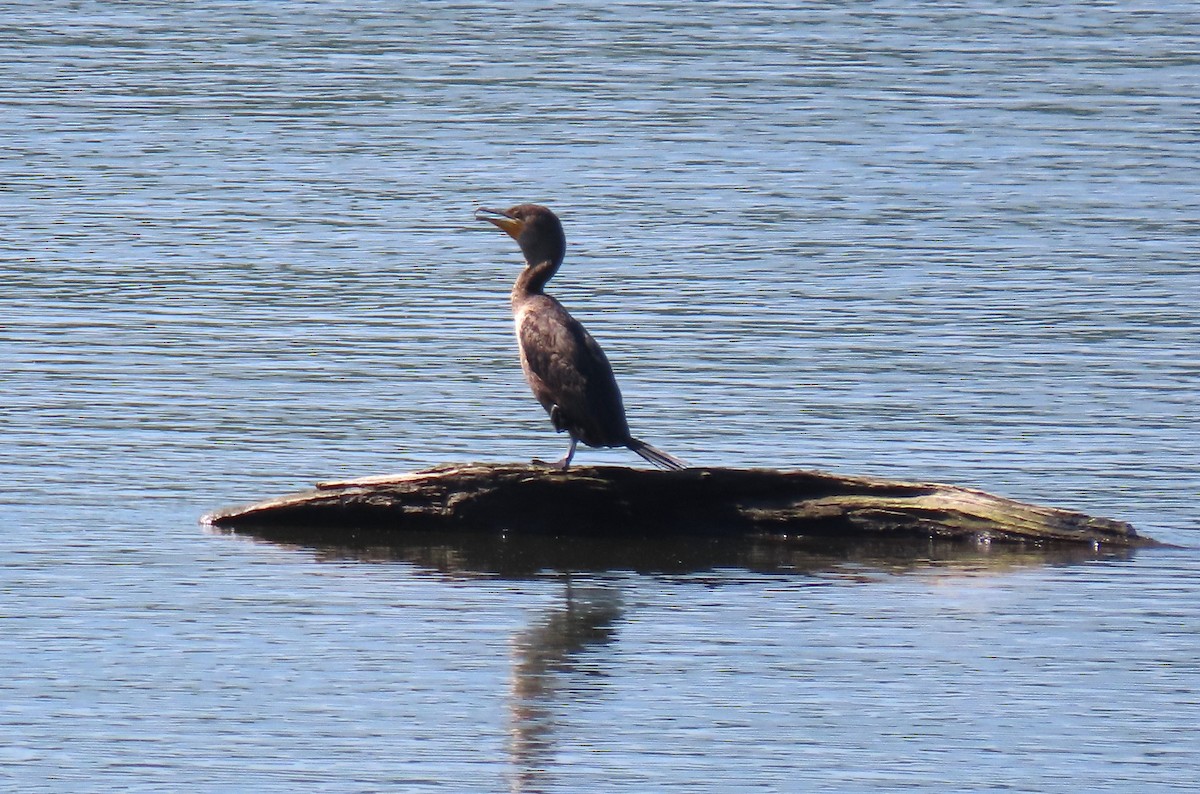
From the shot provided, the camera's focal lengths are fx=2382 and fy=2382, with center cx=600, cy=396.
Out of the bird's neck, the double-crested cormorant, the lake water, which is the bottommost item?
the lake water

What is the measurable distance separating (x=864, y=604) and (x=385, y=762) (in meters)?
2.70

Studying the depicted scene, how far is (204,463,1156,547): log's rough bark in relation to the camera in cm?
1051

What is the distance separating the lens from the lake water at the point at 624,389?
8.06m

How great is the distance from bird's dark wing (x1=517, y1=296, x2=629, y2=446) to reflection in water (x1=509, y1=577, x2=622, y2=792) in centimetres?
108

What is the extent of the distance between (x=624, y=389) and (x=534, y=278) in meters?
2.30

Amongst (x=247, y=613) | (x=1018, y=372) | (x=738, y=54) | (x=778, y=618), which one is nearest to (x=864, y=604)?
(x=778, y=618)

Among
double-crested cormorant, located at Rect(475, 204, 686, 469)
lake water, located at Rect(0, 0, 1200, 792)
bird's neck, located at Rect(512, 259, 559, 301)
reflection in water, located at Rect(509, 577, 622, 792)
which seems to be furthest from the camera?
bird's neck, located at Rect(512, 259, 559, 301)

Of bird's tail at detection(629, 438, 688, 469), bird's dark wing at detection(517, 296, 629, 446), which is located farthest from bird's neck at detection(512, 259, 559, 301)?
bird's tail at detection(629, 438, 688, 469)

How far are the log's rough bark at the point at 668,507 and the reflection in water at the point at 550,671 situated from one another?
719mm

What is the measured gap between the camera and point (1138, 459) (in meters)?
12.3

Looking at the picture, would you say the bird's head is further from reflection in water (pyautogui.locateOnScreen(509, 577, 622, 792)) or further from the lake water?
reflection in water (pyautogui.locateOnScreen(509, 577, 622, 792))

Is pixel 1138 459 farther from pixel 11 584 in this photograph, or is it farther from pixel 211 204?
pixel 211 204

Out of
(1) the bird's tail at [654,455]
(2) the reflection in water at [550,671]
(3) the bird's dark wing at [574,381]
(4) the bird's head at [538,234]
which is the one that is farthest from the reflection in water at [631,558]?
(4) the bird's head at [538,234]

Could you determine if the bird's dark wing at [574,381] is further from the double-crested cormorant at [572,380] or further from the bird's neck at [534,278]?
the bird's neck at [534,278]
